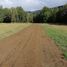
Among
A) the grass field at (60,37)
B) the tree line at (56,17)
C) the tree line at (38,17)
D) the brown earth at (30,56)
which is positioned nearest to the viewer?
the brown earth at (30,56)

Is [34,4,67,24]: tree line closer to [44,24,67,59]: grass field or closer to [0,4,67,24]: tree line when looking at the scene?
[0,4,67,24]: tree line

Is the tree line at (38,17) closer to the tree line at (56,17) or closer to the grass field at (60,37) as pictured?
the tree line at (56,17)

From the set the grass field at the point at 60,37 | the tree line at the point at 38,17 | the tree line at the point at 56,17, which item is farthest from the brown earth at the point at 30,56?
the tree line at the point at 38,17

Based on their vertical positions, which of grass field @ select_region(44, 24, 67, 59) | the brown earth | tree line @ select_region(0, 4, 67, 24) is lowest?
tree line @ select_region(0, 4, 67, 24)

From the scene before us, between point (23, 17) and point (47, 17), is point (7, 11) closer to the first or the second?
point (23, 17)

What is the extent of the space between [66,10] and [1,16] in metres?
35.5

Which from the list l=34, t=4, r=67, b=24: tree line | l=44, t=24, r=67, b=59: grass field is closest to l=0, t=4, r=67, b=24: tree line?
l=34, t=4, r=67, b=24: tree line

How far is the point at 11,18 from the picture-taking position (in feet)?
430

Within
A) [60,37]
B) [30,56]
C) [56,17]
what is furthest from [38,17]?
[30,56]

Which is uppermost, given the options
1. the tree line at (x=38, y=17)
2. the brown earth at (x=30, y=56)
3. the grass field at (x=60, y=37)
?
the brown earth at (x=30, y=56)

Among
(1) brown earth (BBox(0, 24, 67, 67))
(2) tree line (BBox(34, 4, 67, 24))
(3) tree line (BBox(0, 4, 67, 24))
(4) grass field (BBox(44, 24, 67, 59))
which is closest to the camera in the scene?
(1) brown earth (BBox(0, 24, 67, 67))

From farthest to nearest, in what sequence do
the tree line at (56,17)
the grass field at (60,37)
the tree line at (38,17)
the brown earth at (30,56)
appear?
the tree line at (38,17) → the tree line at (56,17) → the grass field at (60,37) → the brown earth at (30,56)

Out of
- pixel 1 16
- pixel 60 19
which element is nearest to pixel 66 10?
pixel 60 19

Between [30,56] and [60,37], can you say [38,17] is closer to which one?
[60,37]
